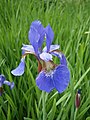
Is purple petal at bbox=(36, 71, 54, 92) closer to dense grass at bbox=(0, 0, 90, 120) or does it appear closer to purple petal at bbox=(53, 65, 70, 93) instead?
purple petal at bbox=(53, 65, 70, 93)

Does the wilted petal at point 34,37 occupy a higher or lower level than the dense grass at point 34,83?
higher

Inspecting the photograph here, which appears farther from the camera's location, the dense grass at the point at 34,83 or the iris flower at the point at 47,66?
the dense grass at the point at 34,83

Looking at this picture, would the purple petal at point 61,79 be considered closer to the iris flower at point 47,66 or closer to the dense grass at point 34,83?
the iris flower at point 47,66

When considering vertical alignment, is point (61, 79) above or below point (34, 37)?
below

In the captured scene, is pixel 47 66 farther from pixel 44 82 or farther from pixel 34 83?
pixel 34 83

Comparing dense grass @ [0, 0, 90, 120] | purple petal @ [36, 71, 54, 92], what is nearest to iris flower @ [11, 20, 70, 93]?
purple petal @ [36, 71, 54, 92]

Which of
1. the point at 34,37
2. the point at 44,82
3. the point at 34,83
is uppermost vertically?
the point at 34,37

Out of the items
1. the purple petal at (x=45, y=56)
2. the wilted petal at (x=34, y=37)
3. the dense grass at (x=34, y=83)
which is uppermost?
the wilted petal at (x=34, y=37)

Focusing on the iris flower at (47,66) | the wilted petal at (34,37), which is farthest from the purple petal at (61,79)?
the wilted petal at (34,37)

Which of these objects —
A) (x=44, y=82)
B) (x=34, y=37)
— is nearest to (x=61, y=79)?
(x=44, y=82)

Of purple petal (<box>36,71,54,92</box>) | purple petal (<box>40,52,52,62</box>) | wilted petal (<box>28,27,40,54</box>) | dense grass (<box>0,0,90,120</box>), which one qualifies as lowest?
dense grass (<box>0,0,90,120</box>)

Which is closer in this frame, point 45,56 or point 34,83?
point 45,56
